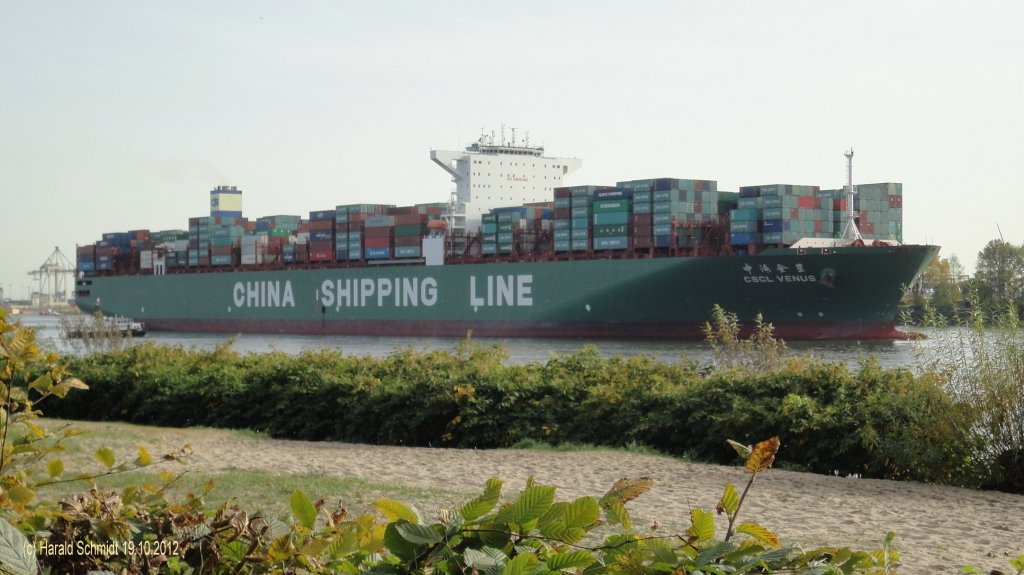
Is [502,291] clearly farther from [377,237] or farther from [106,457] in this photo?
[106,457]

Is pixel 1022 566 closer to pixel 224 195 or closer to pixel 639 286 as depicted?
pixel 639 286

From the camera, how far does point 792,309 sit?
3538 cm

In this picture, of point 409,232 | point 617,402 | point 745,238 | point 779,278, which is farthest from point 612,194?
point 617,402

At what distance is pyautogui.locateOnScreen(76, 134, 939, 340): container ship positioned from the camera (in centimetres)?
3531

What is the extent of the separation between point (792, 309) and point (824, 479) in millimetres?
27913

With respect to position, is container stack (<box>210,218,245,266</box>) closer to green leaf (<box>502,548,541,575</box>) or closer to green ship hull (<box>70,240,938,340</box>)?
green ship hull (<box>70,240,938,340</box>)

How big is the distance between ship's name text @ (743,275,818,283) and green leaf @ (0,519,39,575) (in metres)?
34.7

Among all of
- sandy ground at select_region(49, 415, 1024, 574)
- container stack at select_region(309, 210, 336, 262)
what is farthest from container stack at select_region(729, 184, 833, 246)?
sandy ground at select_region(49, 415, 1024, 574)

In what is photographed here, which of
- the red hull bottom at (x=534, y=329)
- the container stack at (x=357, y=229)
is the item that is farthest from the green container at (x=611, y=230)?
the container stack at (x=357, y=229)

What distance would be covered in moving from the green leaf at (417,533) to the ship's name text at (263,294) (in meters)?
48.5

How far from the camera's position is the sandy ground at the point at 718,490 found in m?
5.98

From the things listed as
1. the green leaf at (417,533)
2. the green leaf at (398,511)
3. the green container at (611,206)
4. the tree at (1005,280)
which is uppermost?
the green container at (611,206)

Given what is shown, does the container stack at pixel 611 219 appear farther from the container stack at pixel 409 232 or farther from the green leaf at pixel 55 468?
the green leaf at pixel 55 468

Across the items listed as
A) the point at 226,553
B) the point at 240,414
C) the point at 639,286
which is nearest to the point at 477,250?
the point at 639,286
